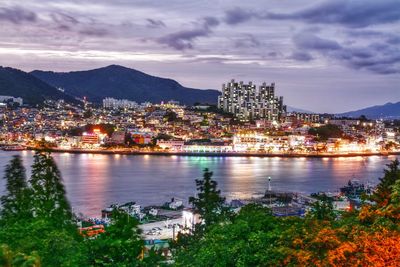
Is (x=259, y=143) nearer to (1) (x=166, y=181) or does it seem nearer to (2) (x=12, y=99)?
(1) (x=166, y=181)

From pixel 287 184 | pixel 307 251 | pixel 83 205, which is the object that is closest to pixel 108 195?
pixel 83 205

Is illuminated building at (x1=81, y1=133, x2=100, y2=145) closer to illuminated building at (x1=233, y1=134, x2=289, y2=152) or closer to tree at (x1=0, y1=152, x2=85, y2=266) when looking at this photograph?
illuminated building at (x1=233, y1=134, x2=289, y2=152)

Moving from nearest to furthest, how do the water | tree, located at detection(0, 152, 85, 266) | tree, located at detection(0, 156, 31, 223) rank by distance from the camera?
tree, located at detection(0, 152, 85, 266) → tree, located at detection(0, 156, 31, 223) → the water

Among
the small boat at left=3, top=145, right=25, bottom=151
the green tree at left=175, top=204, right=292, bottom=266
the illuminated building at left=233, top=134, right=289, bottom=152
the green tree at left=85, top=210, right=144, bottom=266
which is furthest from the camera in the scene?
the illuminated building at left=233, top=134, right=289, bottom=152

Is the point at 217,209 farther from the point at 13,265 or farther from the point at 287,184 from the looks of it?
the point at 287,184

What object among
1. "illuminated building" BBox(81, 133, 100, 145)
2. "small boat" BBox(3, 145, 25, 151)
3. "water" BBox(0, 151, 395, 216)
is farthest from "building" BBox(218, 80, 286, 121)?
"water" BBox(0, 151, 395, 216)
